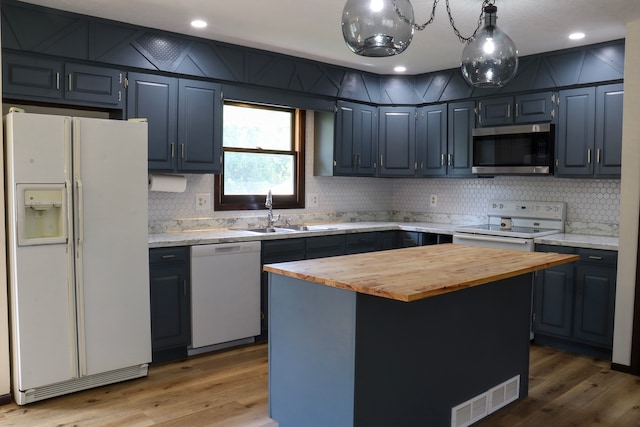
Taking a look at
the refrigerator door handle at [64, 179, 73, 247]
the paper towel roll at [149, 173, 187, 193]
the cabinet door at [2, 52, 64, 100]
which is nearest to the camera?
the refrigerator door handle at [64, 179, 73, 247]

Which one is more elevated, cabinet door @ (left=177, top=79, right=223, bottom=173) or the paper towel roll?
cabinet door @ (left=177, top=79, right=223, bottom=173)

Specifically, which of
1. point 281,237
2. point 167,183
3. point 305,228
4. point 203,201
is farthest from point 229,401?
point 305,228

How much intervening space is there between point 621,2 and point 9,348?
4.20 metres

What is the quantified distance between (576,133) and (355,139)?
6.47ft

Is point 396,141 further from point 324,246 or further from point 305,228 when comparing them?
point 324,246

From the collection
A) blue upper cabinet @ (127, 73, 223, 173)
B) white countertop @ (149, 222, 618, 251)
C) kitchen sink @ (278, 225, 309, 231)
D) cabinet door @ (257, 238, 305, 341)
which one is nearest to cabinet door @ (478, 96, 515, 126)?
white countertop @ (149, 222, 618, 251)

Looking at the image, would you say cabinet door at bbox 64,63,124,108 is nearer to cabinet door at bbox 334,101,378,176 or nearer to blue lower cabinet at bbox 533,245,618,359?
cabinet door at bbox 334,101,378,176

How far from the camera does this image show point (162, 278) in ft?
12.5

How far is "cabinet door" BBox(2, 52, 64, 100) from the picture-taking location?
11.0 ft

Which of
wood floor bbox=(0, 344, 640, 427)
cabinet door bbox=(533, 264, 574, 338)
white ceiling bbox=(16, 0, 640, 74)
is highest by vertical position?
white ceiling bbox=(16, 0, 640, 74)

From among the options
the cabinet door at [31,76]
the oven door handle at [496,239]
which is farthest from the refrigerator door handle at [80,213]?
the oven door handle at [496,239]

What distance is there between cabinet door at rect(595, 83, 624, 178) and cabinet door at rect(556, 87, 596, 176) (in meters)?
0.05

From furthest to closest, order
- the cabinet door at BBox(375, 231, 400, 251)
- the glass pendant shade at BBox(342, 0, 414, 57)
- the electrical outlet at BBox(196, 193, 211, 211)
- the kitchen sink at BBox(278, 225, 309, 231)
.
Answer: the cabinet door at BBox(375, 231, 400, 251) → the kitchen sink at BBox(278, 225, 309, 231) → the electrical outlet at BBox(196, 193, 211, 211) → the glass pendant shade at BBox(342, 0, 414, 57)

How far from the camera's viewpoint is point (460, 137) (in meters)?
5.14
